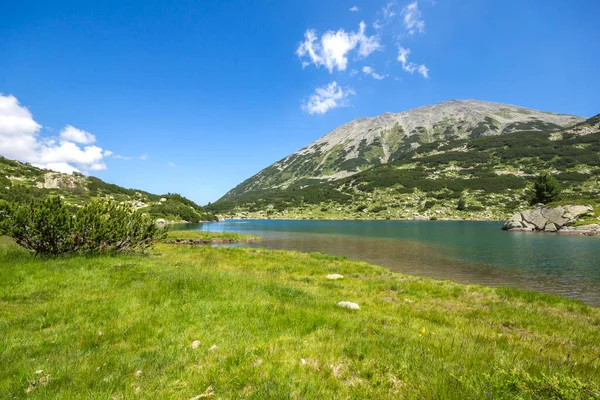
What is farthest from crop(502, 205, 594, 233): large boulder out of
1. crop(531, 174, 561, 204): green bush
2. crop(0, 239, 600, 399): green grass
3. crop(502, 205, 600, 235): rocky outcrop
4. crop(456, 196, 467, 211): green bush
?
crop(0, 239, 600, 399): green grass

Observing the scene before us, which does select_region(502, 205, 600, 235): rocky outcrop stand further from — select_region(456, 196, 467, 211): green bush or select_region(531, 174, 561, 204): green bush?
select_region(456, 196, 467, 211): green bush

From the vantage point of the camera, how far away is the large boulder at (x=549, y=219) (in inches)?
2931

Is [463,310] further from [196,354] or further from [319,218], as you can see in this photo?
[319,218]

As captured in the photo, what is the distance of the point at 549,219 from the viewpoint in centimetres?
7950

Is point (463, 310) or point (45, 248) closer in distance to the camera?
point (463, 310)

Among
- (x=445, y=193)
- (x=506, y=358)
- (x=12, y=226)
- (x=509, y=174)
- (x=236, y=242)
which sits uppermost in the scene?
(x=509, y=174)

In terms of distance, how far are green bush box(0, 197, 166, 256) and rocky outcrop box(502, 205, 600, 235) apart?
311 feet

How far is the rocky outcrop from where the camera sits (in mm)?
71450

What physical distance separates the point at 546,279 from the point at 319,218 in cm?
16036

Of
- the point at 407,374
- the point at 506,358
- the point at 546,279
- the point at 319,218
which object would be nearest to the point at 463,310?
the point at 506,358

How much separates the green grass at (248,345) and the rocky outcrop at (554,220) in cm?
7986

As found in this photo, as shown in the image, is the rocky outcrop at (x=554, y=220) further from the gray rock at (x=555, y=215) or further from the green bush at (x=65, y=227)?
the green bush at (x=65, y=227)

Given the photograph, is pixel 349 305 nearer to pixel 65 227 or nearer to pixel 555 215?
pixel 65 227

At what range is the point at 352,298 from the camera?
1443 centimetres
